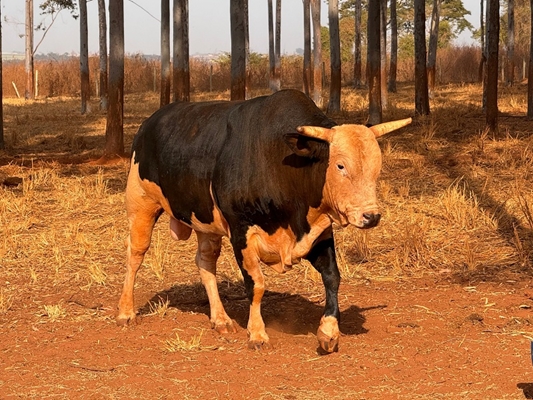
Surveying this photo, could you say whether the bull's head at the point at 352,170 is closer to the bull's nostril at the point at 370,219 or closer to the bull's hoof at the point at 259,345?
the bull's nostril at the point at 370,219

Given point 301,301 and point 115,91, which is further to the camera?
point 115,91

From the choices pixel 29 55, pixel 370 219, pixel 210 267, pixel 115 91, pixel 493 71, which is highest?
pixel 29 55

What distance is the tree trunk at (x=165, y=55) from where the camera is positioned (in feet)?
79.8

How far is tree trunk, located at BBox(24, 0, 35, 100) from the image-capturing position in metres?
43.1

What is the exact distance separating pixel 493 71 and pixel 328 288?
10046 millimetres

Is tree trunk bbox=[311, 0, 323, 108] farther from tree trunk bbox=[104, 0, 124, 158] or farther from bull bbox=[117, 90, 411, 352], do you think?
bull bbox=[117, 90, 411, 352]

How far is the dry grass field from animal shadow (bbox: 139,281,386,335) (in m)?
0.02

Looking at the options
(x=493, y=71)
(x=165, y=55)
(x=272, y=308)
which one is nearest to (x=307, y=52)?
(x=165, y=55)

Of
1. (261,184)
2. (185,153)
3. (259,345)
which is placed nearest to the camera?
(261,184)

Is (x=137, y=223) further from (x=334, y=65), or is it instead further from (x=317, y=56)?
(x=317, y=56)

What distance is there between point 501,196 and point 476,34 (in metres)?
75.6

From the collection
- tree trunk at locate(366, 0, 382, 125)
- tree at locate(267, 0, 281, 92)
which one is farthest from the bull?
tree at locate(267, 0, 281, 92)

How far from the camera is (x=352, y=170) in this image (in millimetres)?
5309

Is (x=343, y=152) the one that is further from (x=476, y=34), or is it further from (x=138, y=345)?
(x=476, y=34)
